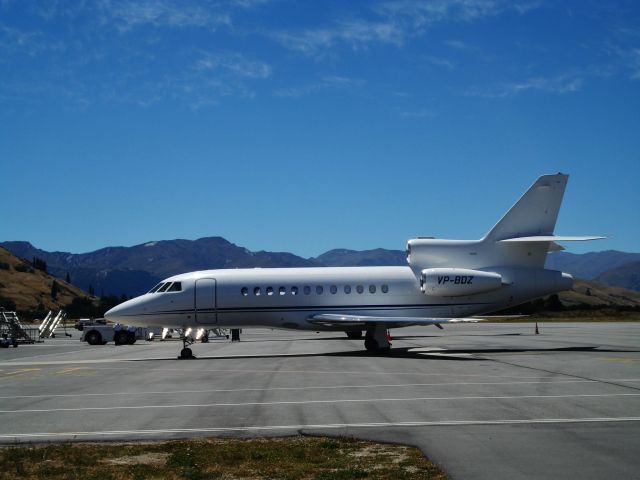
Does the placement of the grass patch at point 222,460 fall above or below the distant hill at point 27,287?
below

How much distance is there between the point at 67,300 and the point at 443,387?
17687 cm

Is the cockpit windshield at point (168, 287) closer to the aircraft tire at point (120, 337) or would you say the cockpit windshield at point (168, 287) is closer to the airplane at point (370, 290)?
the airplane at point (370, 290)

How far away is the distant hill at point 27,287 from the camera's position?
158500 millimetres

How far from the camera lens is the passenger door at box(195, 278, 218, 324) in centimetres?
3050

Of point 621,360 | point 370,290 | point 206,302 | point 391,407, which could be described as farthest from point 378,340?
point 391,407

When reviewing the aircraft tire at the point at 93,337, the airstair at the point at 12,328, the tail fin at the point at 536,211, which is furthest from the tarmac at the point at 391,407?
the airstair at the point at 12,328

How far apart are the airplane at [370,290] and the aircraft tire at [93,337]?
19.0 metres

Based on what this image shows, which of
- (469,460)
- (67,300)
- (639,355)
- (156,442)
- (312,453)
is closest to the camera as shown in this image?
(469,460)

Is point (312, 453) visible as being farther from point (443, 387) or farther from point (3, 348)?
point (3, 348)

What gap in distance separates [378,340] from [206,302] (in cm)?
738

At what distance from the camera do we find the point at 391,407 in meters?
13.5

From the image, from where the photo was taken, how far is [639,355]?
82.6ft

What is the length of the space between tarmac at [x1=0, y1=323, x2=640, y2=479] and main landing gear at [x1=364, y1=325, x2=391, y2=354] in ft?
15.8

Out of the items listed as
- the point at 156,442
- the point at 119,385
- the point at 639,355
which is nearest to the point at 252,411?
the point at 156,442
